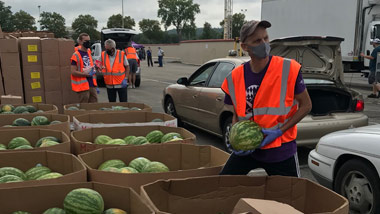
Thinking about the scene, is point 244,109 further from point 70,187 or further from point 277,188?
point 70,187

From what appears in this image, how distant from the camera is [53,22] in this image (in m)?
86.1

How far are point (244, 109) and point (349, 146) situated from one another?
2.04 m

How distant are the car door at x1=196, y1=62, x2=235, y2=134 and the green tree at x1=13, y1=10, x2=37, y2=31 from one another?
83417 mm

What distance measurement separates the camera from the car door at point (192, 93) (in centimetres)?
769

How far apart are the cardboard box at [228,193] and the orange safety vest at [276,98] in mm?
533

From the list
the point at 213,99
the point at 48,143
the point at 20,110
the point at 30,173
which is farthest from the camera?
the point at 213,99

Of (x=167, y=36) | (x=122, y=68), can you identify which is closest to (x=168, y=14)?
(x=167, y=36)

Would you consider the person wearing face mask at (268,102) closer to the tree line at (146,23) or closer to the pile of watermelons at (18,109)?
the pile of watermelons at (18,109)

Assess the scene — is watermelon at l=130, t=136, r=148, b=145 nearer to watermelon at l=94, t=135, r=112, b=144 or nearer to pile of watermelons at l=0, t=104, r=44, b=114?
watermelon at l=94, t=135, r=112, b=144

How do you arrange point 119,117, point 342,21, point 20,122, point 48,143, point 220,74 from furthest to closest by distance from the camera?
1. point 342,21
2. point 220,74
3. point 119,117
4. point 20,122
5. point 48,143

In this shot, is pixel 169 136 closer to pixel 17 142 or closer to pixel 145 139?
pixel 145 139

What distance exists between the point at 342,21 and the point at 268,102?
1595cm

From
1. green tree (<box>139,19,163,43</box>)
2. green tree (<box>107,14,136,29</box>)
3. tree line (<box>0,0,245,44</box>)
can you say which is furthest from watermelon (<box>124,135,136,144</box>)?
green tree (<box>107,14,136,29</box>)

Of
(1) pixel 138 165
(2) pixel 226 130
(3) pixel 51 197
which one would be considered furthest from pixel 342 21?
(3) pixel 51 197
